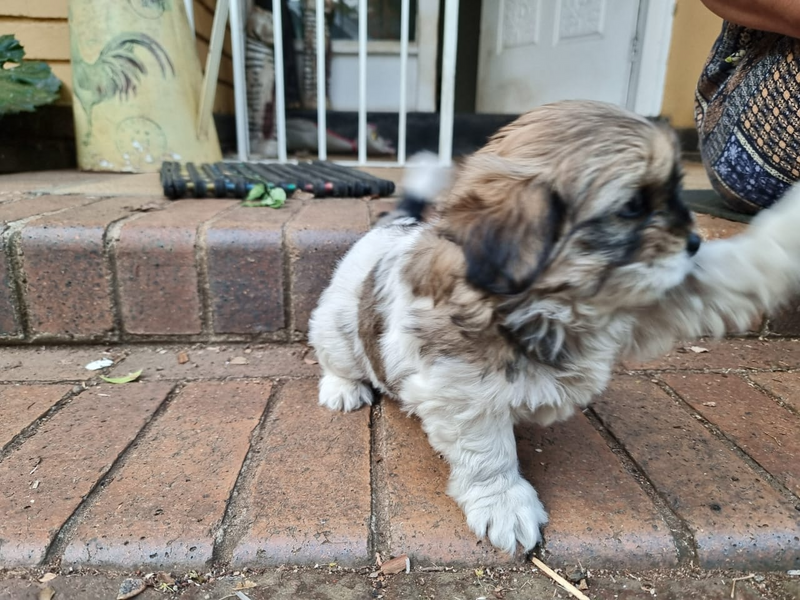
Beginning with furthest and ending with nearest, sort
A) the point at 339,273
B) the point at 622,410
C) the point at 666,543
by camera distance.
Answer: the point at 339,273 → the point at 622,410 → the point at 666,543

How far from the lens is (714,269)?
1.32 meters

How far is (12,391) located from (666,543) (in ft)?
6.90

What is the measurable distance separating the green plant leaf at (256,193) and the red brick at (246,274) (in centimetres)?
38

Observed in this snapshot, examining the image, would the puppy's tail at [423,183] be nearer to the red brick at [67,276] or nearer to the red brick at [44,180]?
the red brick at [67,276]

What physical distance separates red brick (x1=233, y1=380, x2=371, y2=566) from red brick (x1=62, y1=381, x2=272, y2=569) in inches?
3.2

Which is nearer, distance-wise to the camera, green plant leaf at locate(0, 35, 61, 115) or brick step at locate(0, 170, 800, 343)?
brick step at locate(0, 170, 800, 343)

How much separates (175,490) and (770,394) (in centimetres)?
197

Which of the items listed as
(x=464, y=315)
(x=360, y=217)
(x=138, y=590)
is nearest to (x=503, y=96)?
(x=360, y=217)

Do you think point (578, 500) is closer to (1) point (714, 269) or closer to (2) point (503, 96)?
(1) point (714, 269)

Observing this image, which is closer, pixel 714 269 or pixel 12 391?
pixel 714 269

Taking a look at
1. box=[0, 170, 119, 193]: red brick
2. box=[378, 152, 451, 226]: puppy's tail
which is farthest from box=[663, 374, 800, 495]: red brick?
box=[0, 170, 119, 193]: red brick

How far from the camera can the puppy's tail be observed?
150cm

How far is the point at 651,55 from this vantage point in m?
4.58

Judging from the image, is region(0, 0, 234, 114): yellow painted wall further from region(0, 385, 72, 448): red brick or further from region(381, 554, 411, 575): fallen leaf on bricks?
region(381, 554, 411, 575): fallen leaf on bricks
